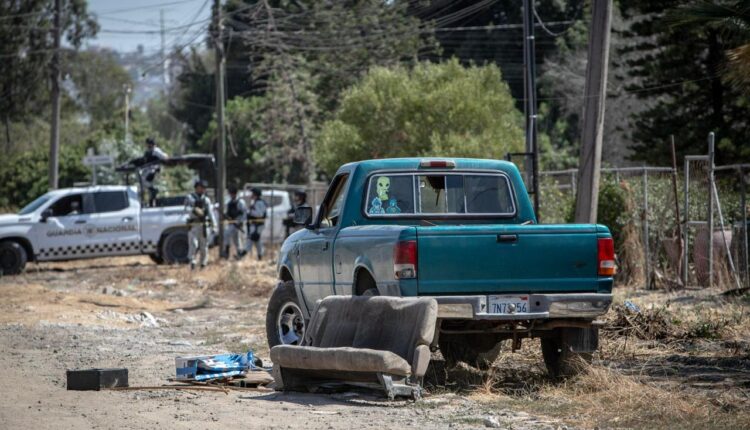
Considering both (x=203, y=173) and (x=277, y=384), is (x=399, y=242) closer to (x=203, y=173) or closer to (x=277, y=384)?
(x=277, y=384)

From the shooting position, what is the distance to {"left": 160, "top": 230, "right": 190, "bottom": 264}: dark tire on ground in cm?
3039

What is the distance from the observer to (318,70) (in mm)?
55531

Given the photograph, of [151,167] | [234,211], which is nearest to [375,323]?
[234,211]

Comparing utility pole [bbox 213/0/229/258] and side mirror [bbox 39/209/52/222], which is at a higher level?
utility pole [bbox 213/0/229/258]

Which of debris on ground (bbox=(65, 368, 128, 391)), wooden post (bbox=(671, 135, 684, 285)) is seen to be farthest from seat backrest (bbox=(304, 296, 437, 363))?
wooden post (bbox=(671, 135, 684, 285))

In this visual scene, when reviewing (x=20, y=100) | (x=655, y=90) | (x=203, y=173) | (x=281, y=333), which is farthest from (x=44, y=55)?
(x=281, y=333)

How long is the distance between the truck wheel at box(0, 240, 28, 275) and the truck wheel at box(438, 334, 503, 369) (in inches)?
766

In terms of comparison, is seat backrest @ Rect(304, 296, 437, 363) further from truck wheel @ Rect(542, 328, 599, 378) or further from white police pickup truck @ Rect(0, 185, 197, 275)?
white police pickup truck @ Rect(0, 185, 197, 275)

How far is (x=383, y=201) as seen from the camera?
454 inches

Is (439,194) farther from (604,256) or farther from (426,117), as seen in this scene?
(426,117)

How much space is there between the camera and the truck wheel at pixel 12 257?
28.9 m

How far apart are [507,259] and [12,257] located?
21.2 m

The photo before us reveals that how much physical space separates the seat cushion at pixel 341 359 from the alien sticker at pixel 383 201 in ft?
5.95

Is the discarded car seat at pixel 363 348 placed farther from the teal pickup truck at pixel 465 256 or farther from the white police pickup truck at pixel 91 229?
the white police pickup truck at pixel 91 229
